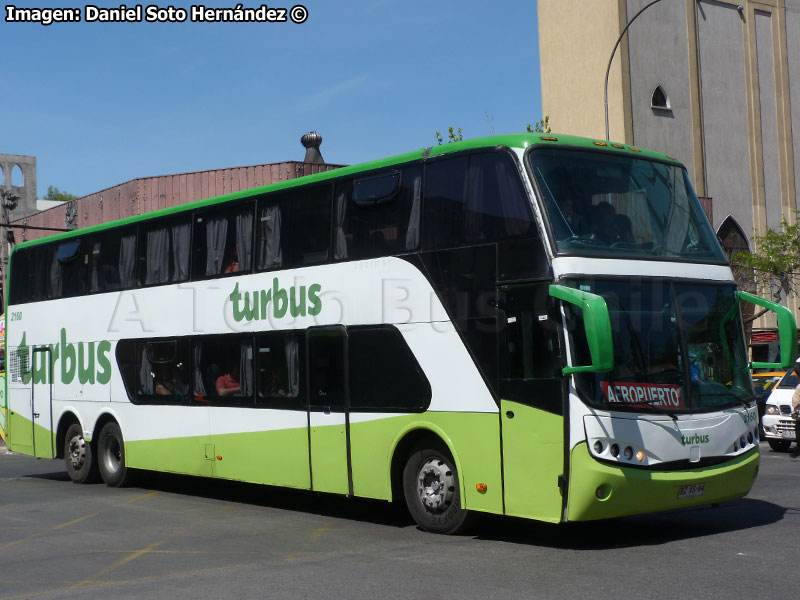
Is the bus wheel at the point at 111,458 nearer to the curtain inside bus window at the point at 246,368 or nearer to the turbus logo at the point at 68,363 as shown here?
the turbus logo at the point at 68,363

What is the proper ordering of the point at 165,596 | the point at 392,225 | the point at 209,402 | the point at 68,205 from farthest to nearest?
the point at 68,205
the point at 209,402
the point at 392,225
the point at 165,596

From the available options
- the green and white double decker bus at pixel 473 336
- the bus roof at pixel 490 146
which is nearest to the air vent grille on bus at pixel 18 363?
the green and white double decker bus at pixel 473 336

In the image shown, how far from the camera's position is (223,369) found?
14258 mm

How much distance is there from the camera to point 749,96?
4519 centimetres

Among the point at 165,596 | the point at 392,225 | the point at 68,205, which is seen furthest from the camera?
the point at 68,205

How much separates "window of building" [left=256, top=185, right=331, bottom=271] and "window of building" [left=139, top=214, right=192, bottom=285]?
1855mm

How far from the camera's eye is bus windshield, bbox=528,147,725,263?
991 centimetres

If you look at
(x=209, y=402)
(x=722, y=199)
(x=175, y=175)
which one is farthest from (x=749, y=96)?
(x=209, y=402)

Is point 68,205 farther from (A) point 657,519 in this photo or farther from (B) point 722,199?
(A) point 657,519

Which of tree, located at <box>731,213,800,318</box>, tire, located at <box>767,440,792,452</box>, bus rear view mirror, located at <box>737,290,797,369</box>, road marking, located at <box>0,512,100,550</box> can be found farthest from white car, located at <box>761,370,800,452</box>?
tree, located at <box>731,213,800,318</box>

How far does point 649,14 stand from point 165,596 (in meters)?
37.9

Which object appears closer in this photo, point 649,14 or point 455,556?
point 455,556

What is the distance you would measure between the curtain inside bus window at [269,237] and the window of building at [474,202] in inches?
108

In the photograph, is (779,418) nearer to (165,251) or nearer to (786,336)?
(786,336)
